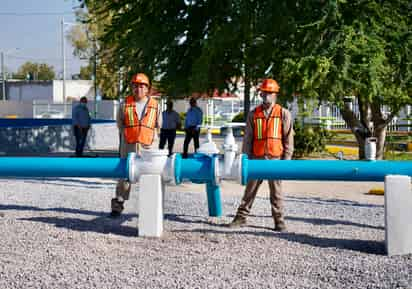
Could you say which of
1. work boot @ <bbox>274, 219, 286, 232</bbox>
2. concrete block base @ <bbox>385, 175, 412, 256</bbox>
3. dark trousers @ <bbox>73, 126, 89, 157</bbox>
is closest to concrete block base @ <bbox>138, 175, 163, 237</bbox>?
work boot @ <bbox>274, 219, 286, 232</bbox>

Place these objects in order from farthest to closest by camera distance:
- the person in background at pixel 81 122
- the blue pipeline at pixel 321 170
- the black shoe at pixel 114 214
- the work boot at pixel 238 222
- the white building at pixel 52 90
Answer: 1. the white building at pixel 52 90
2. the person in background at pixel 81 122
3. the black shoe at pixel 114 214
4. the work boot at pixel 238 222
5. the blue pipeline at pixel 321 170

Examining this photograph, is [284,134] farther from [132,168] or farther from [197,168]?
[132,168]

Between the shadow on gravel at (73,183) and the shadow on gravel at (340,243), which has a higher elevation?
the shadow on gravel at (73,183)

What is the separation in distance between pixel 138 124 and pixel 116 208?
3.94ft

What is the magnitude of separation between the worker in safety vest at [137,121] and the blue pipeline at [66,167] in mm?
725

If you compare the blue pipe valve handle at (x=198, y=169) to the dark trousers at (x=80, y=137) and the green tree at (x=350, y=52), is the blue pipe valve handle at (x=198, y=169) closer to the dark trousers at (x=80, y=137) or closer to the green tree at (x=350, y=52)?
the green tree at (x=350, y=52)

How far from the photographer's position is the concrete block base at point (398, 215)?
6789mm

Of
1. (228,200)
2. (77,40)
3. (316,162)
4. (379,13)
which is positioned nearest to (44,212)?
(228,200)

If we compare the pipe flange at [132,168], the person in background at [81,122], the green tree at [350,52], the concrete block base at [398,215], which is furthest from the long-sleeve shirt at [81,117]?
the concrete block base at [398,215]

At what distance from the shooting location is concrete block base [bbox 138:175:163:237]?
7512 mm

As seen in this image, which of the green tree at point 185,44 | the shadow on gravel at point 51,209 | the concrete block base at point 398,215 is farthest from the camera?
the green tree at point 185,44

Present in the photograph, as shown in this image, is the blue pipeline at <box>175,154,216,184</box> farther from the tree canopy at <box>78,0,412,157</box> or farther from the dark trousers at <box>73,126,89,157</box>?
the dark trousers at <box>73,126,89,157</box>

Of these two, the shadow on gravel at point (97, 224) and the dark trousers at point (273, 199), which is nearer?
the shadow on gravel at point (97, 224)

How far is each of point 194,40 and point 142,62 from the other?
1409mm
